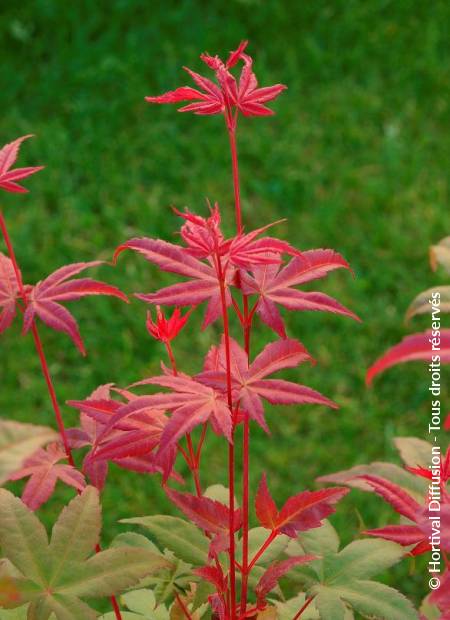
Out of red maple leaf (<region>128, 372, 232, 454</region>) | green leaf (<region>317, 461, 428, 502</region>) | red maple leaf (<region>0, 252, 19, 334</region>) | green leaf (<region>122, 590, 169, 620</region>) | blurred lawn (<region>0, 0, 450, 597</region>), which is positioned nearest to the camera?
red maple leaf (<region>128, 372, 232, 454</region>)

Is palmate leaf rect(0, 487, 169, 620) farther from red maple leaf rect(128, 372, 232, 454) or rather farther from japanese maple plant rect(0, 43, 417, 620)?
red maple leaf rect(128, 372, 232, 454)

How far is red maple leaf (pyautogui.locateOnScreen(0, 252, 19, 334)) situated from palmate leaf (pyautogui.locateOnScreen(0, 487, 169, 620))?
0.85ft

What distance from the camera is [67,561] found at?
49.2 inches

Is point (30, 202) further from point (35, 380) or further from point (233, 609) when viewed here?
point (233, 609)

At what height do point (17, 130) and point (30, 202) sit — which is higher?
point (17, 130)

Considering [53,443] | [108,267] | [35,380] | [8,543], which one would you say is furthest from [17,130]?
[8,543]

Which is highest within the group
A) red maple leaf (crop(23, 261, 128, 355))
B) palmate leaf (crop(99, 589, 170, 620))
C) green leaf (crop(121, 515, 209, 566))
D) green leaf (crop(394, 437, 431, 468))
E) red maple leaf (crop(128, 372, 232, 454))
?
red maple leaf (crop(23, 261, 128, 355))

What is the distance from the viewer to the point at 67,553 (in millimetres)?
1256

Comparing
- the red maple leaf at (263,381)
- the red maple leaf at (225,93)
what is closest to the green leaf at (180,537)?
the red maple leaf at (263,381)

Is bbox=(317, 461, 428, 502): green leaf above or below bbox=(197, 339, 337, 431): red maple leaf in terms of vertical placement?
below

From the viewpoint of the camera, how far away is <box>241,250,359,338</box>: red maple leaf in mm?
1315

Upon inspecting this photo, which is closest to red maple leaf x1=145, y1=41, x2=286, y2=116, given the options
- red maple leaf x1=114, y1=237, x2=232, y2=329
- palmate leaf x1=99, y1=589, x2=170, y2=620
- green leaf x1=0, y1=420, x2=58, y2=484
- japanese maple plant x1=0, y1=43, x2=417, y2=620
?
japanese maple plant x1=0, y1=43, x2=417, y2=620

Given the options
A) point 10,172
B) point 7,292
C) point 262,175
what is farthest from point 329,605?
point 262,175

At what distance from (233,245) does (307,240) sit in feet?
8.08
